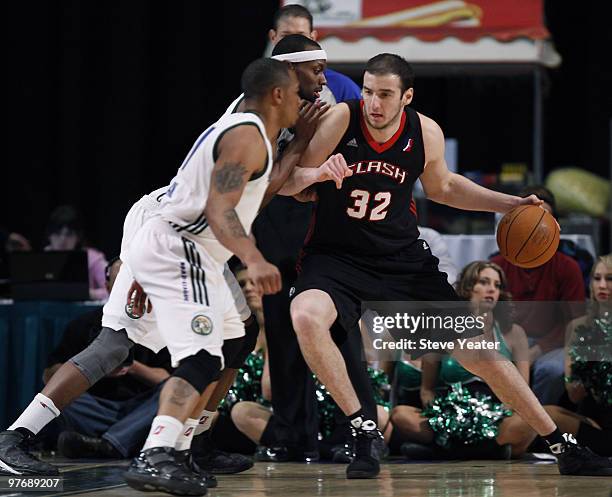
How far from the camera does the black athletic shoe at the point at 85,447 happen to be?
6.09 m

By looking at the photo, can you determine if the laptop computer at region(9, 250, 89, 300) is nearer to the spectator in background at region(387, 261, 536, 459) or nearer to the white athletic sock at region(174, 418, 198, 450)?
→ the spectator in background at region(387, 261, 536, 459)

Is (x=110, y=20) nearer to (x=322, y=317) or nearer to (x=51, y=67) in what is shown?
(x=51, y=67)

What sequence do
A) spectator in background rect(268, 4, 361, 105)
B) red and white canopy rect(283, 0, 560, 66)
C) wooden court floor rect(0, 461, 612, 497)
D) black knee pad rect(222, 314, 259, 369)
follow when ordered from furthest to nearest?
red and white canopy rect(283, 0, 560, 66), spectator in background rect(268, 4, 361, 105), black knee pad rect(222, 314, 259, 369), wooden court floor rect(0, 461, 612, 497)

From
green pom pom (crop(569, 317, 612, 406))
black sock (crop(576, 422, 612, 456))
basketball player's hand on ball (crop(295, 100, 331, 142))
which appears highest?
basketball player's hand on ball (crop(295, 100, 331, 142))

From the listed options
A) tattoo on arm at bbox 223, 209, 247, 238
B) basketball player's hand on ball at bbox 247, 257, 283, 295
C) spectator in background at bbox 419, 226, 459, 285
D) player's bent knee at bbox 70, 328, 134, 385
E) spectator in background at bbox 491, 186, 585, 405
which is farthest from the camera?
spectator in background at bbox 419, 226, 459, 285

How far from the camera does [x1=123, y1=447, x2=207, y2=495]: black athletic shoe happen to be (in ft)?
13.2

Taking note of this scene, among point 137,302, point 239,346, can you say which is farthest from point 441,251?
point 137,302

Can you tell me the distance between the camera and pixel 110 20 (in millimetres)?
10570

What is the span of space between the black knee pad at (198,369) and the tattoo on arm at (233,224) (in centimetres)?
44

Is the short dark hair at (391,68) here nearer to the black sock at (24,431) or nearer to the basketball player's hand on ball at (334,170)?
the basketball player's hand on ball at (334,170)

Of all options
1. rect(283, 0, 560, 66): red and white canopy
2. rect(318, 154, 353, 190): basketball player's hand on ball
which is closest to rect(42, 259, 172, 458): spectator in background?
rect(318, 154, 353, 190): basketball player's hand on ball

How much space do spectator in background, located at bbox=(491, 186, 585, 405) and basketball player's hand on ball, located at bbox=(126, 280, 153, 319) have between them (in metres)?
2.43

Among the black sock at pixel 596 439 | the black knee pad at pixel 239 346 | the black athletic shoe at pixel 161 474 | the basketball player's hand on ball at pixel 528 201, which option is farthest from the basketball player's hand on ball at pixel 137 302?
the black sock at pixel 596 439

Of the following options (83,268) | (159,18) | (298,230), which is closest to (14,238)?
(83,268)
